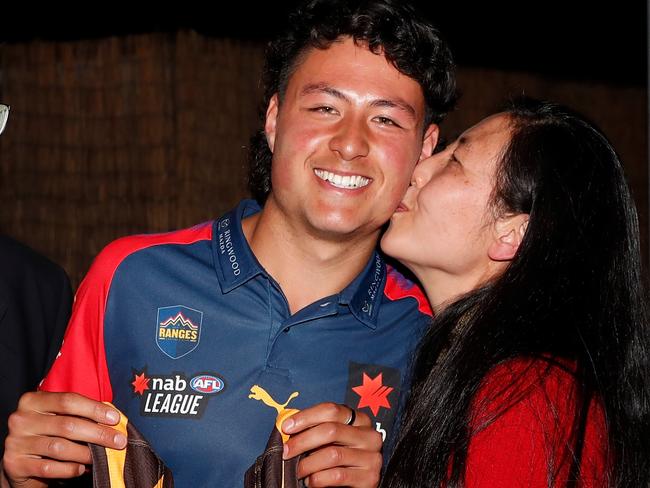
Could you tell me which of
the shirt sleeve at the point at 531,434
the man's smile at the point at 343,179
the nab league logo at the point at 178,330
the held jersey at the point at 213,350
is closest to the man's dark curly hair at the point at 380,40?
the man's smile at the point at 343,179

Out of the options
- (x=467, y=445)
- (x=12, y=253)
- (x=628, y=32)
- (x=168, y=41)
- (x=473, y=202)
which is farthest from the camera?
(x=628, y=32)

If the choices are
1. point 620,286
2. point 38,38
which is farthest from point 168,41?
point 620,286

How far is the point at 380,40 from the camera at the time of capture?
2889 mm

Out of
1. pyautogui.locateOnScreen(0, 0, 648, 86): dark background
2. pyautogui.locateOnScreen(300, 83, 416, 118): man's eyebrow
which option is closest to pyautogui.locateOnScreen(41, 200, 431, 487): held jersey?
pyautogui.locateOnScreen(300, 83, 416, 118): man's eyebrow

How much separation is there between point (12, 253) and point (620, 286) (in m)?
1.84

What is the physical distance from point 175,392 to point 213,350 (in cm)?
15

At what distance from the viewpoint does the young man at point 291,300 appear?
251cm

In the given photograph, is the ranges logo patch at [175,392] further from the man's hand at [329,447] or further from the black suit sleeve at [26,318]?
the black suit sleeve at [26,318]

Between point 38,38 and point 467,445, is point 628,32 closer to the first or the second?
point 38,38

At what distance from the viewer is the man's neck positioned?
2836 mm

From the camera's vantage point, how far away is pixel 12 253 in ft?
10.2

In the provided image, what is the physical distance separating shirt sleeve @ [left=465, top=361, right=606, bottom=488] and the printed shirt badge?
466mm

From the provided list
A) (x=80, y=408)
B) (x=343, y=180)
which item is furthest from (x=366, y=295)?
(x=80, y=408)

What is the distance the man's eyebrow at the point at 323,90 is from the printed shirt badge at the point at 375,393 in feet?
2.50
